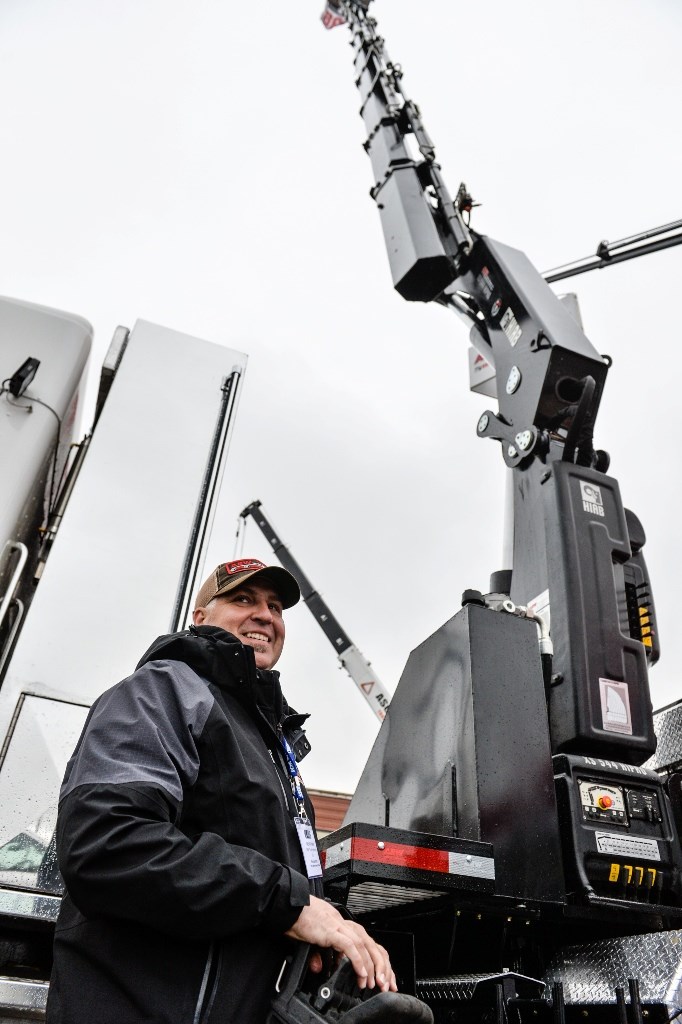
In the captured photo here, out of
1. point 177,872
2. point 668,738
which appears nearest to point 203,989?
point 177,872

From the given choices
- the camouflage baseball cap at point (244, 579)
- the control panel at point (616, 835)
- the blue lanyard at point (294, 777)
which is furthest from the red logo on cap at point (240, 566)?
the control panel at point (616, 835)

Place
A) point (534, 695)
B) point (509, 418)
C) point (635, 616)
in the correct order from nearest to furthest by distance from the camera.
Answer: point (534, 695)
point (635, 616)
point (509, 418)

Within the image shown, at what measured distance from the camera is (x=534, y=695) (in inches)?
99.3

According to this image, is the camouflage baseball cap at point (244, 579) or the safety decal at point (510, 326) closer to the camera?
the camouflage baseball cap at point (244, 579)

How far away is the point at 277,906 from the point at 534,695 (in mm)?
1448

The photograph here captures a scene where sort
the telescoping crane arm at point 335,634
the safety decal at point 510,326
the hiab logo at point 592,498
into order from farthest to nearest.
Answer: the telescoping crane arm at point 335,634 → the safety decal at point 510,326 → the hiab logo at point 592,498

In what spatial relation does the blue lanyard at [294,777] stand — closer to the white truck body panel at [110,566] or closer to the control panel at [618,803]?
the white truck body panel at [110,566]

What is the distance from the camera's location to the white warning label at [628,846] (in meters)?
2.31

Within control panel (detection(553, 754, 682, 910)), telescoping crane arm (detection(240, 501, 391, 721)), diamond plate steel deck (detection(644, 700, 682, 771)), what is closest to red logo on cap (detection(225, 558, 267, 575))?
control panel (detection(553, 754, 682, 910))

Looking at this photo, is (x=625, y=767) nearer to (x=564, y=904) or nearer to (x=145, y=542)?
(x=564, y=904)

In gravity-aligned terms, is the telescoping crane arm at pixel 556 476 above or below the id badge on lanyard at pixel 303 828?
above

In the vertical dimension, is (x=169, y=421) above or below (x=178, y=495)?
above

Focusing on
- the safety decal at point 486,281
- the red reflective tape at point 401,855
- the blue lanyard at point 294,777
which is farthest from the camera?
the safety decal at point 486,281

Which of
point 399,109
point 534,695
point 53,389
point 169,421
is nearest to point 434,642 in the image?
point 534,695
